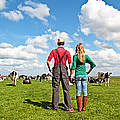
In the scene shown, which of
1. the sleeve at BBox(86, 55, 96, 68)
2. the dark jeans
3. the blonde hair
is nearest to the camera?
the blonde hair

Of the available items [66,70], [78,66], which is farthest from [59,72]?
[78,66]

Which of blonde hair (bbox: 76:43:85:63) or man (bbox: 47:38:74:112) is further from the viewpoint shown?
man (bbox: 47:38:74:112)

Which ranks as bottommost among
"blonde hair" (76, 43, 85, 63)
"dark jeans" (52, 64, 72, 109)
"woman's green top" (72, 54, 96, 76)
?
"dark jeans" (52, 64, 72, 109)

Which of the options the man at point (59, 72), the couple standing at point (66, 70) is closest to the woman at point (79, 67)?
the couple standing at point (66, 70)

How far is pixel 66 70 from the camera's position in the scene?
26.8 feet

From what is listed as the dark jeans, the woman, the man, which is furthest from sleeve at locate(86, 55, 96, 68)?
the dark jeans

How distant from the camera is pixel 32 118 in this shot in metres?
6.70

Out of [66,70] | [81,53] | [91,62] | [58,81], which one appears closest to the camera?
[81,53]

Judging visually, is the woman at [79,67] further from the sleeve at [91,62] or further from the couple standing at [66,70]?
the sleeve at [91,62]

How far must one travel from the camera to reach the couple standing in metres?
7.68

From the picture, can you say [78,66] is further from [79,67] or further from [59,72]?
[59,72]

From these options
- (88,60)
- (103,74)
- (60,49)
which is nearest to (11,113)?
(60,49)

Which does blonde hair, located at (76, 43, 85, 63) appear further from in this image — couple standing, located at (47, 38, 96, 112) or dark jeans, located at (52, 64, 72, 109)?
dark jeans, located at (52, 64, 72, 109)

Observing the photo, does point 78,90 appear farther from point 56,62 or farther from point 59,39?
point 59,39
